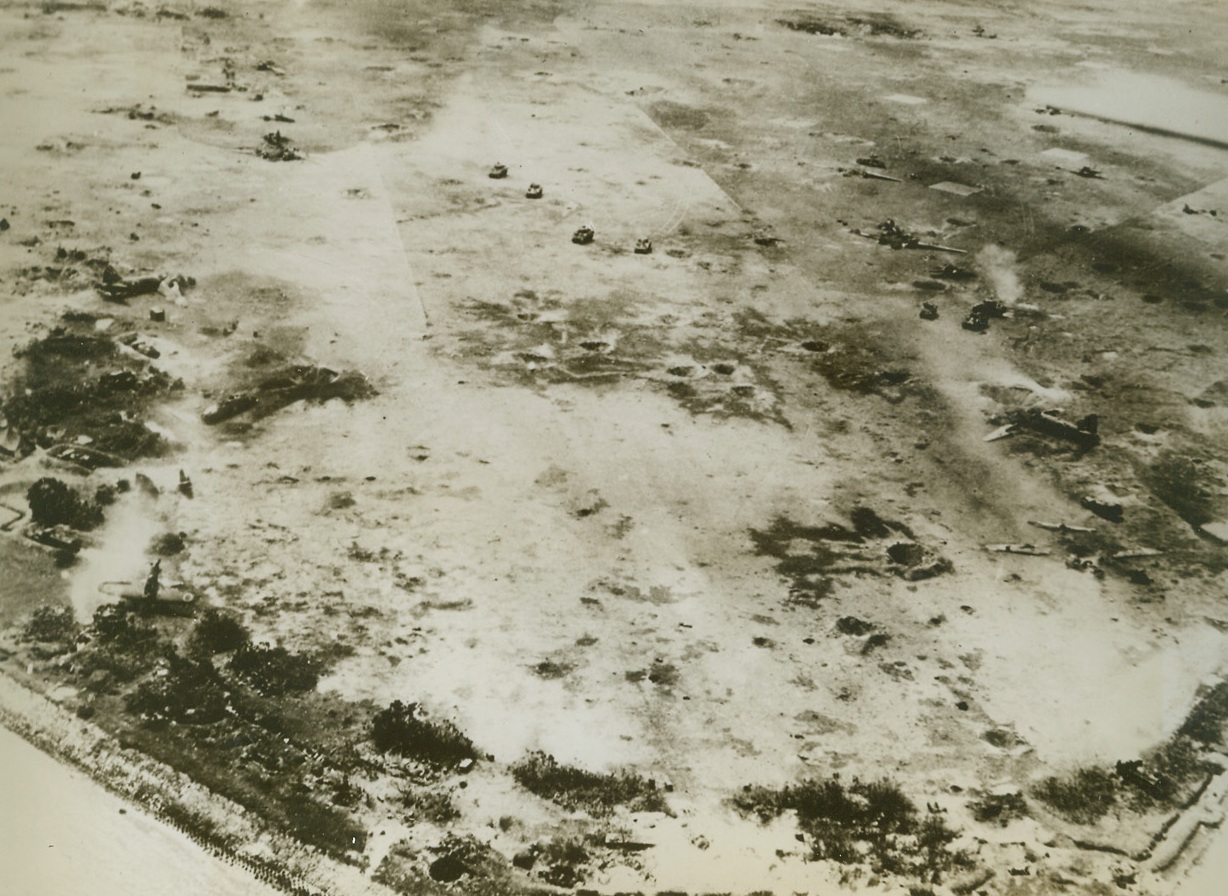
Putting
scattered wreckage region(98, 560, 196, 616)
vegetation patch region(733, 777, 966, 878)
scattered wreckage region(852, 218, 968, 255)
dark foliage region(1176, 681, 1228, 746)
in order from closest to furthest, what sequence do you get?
vegetation patch region(733, 777, 966, 878), dark foliage region(1176, 681, 1228, 746), scattered wreckage region(98, 560, 196, 616), scattered wreckage region(852, 218, 968, 255)

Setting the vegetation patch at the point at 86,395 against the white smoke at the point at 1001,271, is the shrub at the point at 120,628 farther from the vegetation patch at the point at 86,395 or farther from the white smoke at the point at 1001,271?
the white smoke at the point at 1001,271

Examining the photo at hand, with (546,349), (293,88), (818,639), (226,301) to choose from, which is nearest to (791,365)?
(546,349)

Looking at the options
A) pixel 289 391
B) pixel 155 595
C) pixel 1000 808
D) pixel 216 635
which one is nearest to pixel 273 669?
pixel 216 635

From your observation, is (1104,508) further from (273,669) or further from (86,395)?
(86,395)

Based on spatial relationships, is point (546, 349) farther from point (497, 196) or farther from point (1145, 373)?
point (1145, 373)

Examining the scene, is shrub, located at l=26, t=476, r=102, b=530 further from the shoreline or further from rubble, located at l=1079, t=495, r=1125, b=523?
rubble, located at l=1079, t=495, r=1125, b=523

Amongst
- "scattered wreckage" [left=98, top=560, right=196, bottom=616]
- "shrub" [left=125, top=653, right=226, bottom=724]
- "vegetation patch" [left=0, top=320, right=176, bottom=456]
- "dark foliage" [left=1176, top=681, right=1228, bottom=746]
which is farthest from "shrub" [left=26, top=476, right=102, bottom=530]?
"dark foliage" [left=1176, top=681, right=1228, bottom=746]
